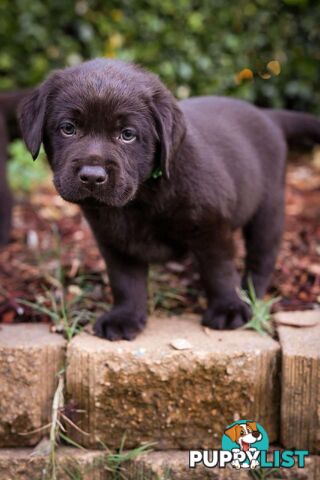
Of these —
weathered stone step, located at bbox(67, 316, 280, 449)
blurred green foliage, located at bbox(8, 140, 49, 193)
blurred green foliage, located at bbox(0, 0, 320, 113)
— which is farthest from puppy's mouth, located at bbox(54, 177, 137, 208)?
blurred green foliage, located at bbox(0, 0, 320, 113)

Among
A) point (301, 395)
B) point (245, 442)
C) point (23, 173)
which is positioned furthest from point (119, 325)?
point (23, 173)

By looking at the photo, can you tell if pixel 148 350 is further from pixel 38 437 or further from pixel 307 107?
pixel 307 107

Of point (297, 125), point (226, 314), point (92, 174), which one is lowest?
point (226, 314)

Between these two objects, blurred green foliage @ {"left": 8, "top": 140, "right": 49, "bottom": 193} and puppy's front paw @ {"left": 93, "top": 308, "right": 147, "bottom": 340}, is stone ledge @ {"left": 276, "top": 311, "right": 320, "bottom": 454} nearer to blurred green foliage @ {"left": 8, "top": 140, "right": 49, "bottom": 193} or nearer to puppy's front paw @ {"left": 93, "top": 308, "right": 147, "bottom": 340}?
puppy's front paw @ {"left": 93, "top": 308, "right": 147, "bottom": 340}

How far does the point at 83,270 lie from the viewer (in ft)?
13.0

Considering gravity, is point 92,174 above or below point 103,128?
below

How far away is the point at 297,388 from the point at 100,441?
2.72 ft

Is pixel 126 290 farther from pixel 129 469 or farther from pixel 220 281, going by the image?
pixel 129 469

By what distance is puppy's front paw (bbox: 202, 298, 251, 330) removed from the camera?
3.16 meters

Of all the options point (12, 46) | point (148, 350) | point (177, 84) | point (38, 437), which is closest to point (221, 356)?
point (148, 350)

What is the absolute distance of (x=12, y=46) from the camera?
5.82 meters

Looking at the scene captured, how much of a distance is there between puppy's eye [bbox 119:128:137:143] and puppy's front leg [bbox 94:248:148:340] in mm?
630

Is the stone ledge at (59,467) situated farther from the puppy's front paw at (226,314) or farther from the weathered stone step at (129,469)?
the puppy's front paw at (226,314)

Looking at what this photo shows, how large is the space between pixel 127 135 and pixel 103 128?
112 mm
